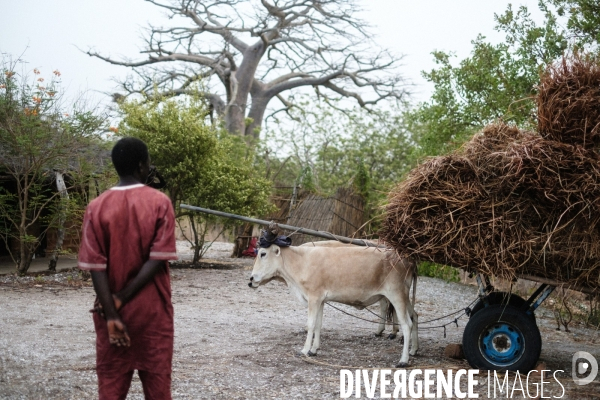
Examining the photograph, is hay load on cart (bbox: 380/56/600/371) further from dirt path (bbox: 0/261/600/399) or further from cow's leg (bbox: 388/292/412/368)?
dirt path (bbox: 0/261/600/399)

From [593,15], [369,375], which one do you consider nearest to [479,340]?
[369,375]

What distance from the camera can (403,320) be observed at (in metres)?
7.48

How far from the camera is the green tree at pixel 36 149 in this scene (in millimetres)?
13219

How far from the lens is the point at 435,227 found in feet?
21.9

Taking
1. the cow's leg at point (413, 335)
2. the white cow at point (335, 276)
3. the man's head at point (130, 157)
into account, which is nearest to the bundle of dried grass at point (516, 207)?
the white cow at point (335, 276)

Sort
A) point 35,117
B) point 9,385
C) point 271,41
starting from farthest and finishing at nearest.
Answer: point 271,41
point 35,117
point 9,385

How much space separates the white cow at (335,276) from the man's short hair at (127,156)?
161 inches

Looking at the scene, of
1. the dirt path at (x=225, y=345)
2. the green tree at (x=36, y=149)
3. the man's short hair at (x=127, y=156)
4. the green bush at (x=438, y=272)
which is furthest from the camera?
the green bush at (x=438, y=272)

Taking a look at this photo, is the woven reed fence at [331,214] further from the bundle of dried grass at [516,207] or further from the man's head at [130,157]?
the man's head at [130,157]

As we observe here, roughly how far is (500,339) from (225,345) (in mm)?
3139

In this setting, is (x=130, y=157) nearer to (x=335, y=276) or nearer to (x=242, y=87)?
(x=335, y=276)

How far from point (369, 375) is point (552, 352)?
2.95 meters

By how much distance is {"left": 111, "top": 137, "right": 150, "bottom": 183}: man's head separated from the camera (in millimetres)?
4051

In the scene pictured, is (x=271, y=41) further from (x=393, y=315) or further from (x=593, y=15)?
(x=393, y=315)
